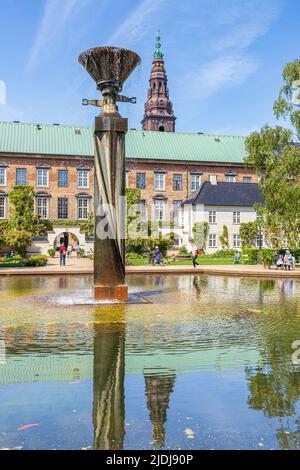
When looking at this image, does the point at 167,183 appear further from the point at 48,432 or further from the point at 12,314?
the point at 48,432

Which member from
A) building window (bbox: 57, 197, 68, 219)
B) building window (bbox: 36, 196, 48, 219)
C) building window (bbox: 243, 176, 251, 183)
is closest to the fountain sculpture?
building window (bbox: 36, 196, 48, 219)

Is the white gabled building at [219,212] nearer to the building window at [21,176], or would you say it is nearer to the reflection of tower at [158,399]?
the building window at [21,176]

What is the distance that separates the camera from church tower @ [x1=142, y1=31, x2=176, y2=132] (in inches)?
4006

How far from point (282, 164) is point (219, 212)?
2747 cm

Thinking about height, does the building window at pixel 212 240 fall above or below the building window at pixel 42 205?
below

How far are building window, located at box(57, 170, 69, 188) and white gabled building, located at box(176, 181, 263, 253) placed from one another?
16.3 m

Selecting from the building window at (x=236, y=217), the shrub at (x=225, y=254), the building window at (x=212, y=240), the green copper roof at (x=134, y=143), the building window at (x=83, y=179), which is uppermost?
the green copper roof at (x=134, y=143)

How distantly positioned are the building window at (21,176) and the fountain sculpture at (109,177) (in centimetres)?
5005

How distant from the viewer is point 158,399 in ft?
19.0

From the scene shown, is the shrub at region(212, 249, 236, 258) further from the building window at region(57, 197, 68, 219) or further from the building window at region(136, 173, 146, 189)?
the building window at region(57, 197, 68, 219)

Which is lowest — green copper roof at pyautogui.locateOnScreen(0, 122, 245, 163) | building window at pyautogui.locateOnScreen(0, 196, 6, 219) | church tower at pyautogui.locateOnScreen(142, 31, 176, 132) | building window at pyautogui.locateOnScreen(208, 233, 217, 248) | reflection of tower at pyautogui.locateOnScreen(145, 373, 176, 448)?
reflection of tower at pyautogui.locateOnScreen(145, 373, 176, 448)

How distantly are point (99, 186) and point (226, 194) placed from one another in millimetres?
48392

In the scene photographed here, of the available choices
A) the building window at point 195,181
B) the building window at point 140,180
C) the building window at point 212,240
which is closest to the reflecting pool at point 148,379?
the building window at point 212,240

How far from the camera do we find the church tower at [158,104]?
102 metres
